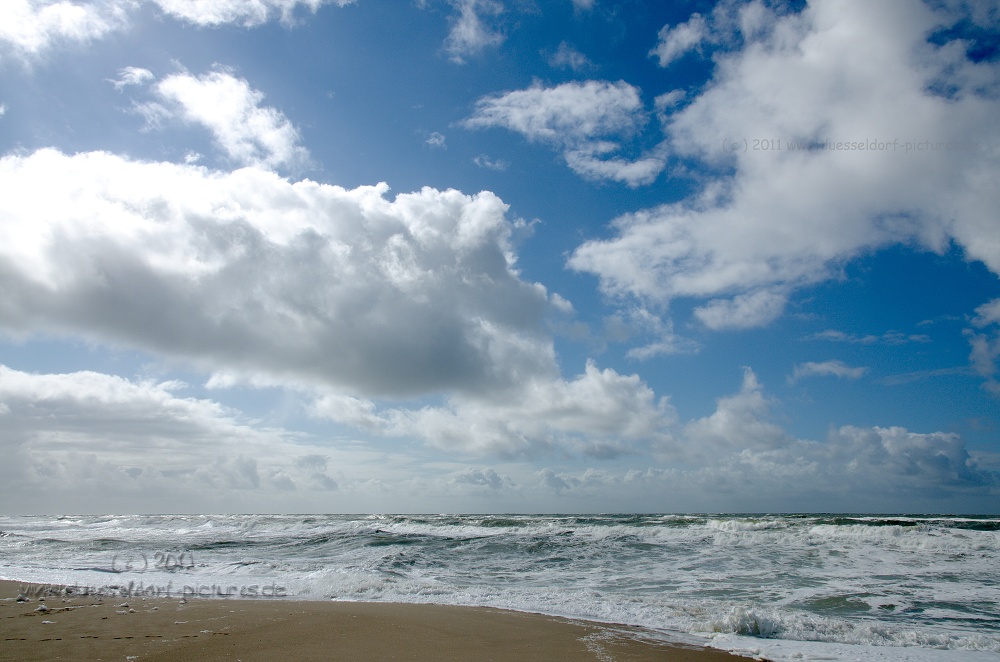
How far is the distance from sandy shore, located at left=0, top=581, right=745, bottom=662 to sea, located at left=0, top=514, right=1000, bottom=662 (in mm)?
1205

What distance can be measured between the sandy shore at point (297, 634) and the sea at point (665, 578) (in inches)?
47.4

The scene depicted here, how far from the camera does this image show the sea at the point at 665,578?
26.5 feet

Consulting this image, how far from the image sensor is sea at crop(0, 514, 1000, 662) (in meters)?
8.08

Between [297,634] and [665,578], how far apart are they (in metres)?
9.81

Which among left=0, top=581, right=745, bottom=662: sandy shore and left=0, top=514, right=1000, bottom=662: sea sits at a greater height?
left=0, top=581, right=745, bottom=662: sandy shore

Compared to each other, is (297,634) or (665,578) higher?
(297,634)

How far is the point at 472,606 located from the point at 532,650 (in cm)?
370

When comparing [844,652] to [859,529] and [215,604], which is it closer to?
[215,604]

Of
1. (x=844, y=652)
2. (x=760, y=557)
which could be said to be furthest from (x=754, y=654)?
(x=760, y=557)

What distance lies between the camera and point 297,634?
23.5 feet

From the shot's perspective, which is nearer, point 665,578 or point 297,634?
point 297,634

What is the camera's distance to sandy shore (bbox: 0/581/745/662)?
6.15 meters

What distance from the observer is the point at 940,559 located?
17828 mm

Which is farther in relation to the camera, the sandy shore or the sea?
the sea
